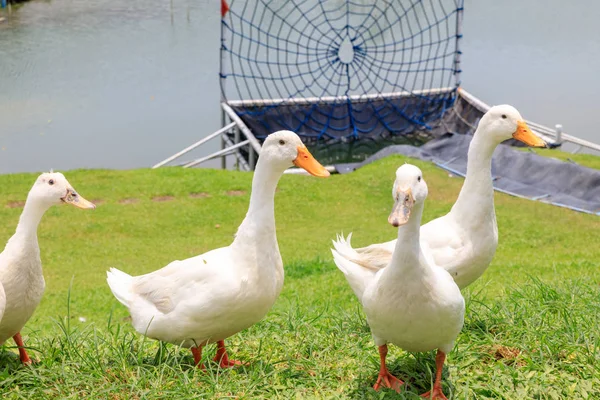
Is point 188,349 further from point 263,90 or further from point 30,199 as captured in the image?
point 263,90

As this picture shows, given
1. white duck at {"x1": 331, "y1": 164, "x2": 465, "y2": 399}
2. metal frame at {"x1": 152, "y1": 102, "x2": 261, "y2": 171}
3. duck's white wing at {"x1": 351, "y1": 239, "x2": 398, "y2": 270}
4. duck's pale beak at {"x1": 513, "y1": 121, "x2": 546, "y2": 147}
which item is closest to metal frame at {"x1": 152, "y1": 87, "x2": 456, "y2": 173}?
metal frame at {"x1": 152, "y1": 102, "x2": 261, "y2": 171}

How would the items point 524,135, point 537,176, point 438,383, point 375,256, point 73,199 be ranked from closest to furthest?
point 438,383
point 73,199
point 375,256
point 524,135
point 537,176

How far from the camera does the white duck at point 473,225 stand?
4234mm

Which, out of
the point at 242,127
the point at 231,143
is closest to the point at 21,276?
the point at 242,127

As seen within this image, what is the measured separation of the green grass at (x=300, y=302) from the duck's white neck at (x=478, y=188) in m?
0.58

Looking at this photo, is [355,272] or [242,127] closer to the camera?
[355,272]

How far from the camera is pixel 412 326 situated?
3240 millimetres

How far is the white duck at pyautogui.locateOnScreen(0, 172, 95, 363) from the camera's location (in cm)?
370

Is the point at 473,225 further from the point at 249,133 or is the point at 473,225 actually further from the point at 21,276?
the point at 249,133

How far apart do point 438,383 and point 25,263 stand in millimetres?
2166

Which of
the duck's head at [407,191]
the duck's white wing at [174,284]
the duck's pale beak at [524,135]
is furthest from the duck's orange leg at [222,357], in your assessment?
the duck's pale beak at [524,135]

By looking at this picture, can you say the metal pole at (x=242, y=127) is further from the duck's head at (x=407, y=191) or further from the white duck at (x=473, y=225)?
the duck's head at (x=407, y=191)

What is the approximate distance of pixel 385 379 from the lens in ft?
11.4

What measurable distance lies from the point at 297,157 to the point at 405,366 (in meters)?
1.21
